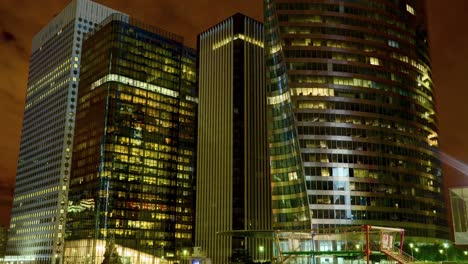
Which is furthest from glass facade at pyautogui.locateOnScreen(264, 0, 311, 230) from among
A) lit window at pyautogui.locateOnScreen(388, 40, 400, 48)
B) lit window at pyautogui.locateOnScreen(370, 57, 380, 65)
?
lit window at pyautogui.locateOnScreen(388, 40, 400, 48)

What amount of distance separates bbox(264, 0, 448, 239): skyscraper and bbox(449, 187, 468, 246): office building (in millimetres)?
81278

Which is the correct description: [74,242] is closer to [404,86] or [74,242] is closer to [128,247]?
[128,247]

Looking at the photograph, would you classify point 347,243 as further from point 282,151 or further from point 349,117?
point 349,117

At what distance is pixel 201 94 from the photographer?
188375 mm

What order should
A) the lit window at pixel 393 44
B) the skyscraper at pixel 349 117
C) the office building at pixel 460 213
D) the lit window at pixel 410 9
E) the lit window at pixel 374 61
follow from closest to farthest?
1. the office building at pixel 460 213
2. the skyscraper at pixel 349 117
3. the lit window at pixel 374 61
4. the lit window at pixel 393 44
5. the lit window at pixel 410 9

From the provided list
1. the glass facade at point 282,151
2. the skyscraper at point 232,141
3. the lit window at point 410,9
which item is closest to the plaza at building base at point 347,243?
the glass facade at point 282,151

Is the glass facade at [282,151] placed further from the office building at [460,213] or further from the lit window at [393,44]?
the office building at [460,213]

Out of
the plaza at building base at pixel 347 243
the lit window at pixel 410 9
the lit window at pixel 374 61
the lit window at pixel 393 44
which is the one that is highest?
the lit window at pixel 410 9

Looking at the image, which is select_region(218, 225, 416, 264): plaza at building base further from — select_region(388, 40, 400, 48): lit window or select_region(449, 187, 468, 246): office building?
select_region(388, 40, 400, 48): lit window

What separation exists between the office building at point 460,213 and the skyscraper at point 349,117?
267 ft

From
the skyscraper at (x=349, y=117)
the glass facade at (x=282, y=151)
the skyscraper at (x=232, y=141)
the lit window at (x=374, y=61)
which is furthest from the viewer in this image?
the skyscraper at (x=232, y=141)

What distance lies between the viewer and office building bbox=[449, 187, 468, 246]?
5466 cm

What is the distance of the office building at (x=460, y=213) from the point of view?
5466 cm

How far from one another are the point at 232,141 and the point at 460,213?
400 feet
